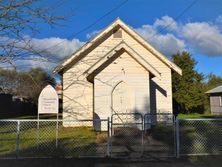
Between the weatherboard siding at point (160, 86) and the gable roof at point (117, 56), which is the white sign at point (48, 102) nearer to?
the gable roof at point (117, 56)

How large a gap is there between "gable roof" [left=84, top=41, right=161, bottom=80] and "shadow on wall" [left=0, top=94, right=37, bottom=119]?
16.9 meters

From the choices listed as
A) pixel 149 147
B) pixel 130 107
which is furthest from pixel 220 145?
pixel 130 107

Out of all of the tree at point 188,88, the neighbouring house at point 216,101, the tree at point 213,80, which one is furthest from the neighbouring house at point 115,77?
the tree at point 213,80

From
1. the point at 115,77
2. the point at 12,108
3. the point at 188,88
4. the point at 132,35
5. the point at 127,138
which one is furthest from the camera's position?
the point at 188,88

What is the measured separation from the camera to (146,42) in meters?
21.5

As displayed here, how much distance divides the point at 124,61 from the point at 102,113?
3036 mm

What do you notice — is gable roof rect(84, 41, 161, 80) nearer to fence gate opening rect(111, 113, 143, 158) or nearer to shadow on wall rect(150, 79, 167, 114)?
fence gate opening rect(111, 113, 143, 158)

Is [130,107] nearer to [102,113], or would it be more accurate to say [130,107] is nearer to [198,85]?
[102,113]

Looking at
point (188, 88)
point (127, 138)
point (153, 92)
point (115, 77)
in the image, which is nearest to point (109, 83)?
point (115, 77)

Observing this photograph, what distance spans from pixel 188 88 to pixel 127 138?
28.4m

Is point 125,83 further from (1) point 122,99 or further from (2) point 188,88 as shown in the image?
(2) point 188,88

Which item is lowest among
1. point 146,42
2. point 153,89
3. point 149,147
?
point 149,147

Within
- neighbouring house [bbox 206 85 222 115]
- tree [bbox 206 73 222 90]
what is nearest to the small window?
neighbouring house [bbox 206 85 222 115]

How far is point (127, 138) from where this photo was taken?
14.3 meters
